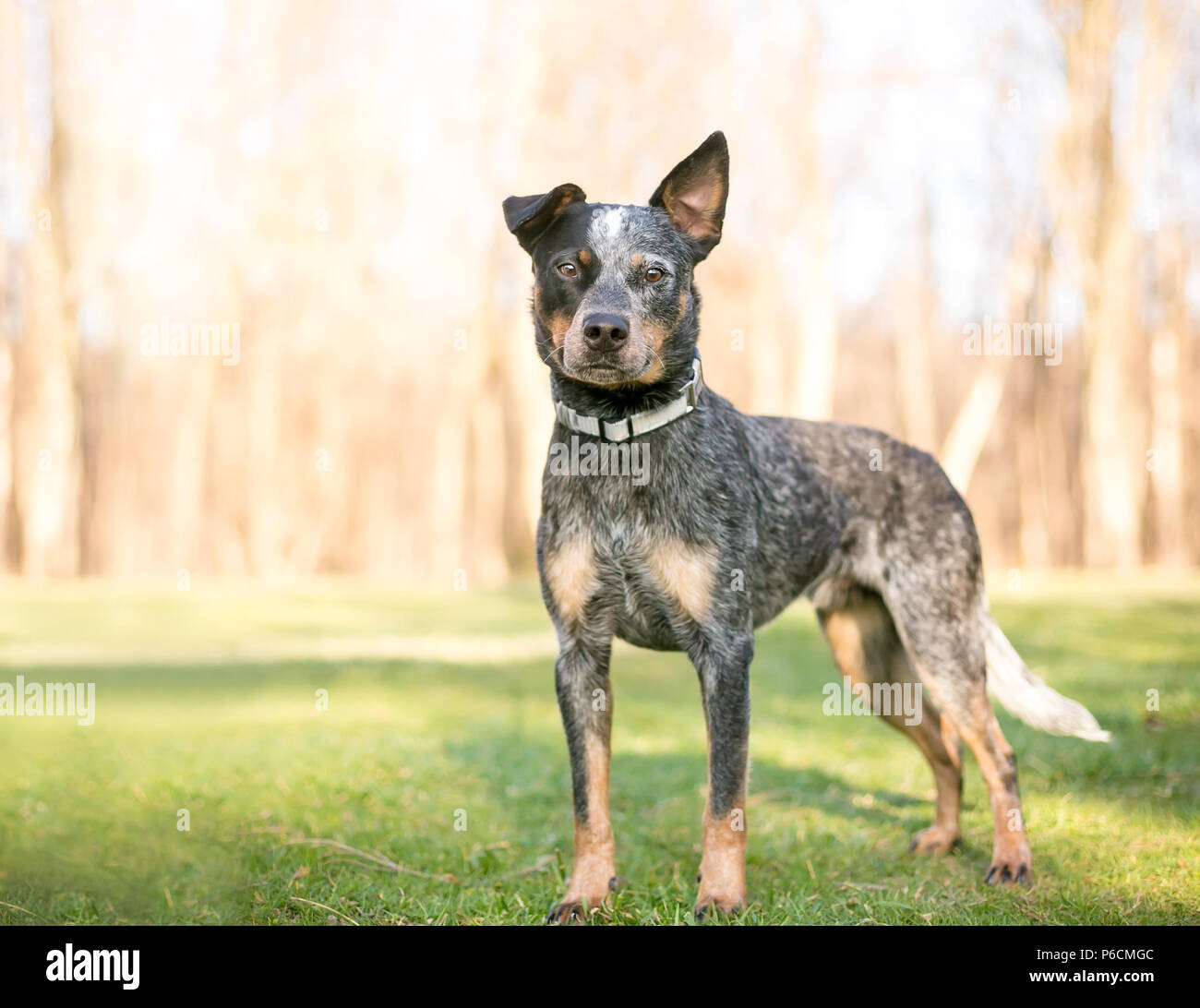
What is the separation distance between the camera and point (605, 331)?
3.60 metres

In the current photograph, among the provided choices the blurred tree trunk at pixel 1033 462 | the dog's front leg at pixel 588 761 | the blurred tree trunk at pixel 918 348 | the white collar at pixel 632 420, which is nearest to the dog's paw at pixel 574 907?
the dog's front leg at pixel 588 761

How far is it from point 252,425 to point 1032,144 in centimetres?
1757

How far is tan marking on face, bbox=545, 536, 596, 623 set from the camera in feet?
12.7

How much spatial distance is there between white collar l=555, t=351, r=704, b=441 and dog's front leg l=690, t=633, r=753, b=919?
763 millimetres

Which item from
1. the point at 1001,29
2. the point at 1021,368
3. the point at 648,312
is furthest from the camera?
the point at 1021,368

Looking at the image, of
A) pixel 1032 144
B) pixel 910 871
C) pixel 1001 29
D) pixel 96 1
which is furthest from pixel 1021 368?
pixel 910 871

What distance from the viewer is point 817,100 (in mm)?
19391

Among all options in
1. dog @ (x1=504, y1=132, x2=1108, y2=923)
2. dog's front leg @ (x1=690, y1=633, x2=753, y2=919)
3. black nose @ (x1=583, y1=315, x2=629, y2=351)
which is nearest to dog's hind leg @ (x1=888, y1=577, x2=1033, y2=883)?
dog @ (x1=504, y1=132, x2=1108, y2=923)

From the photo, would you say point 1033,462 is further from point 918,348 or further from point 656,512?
point 656,512

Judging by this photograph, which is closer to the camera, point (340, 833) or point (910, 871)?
point (910, 871)

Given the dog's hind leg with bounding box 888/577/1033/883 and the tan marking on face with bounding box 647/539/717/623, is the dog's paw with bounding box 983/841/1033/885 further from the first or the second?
the tan marking on face with bounding box 647/539/717/623

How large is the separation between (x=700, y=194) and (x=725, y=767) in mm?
2082
